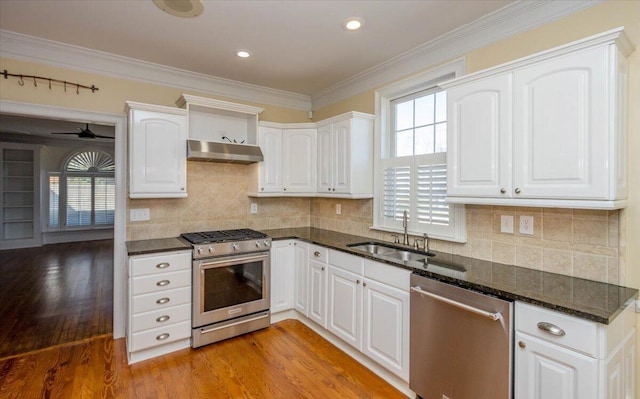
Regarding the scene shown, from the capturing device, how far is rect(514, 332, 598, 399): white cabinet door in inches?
53.8

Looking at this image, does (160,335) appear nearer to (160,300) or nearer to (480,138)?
(160,300)

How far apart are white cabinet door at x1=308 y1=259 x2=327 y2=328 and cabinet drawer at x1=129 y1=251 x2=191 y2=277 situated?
1131 millimetres

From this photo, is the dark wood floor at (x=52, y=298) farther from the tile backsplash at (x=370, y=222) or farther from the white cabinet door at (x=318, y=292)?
the white cabinet door at (x=318, y=292)

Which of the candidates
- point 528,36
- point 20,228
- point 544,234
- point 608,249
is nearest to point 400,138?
point 528,36

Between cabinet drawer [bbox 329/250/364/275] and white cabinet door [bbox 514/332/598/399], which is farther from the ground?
cabinet drawer [bbox 329/250/364/275]

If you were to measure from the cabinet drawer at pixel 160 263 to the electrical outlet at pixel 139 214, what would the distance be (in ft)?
2.15

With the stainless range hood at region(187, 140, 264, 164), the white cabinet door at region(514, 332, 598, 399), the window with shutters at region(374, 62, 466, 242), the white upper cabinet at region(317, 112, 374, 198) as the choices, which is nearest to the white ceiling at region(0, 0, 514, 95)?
the window with shutters at region(374, 62, 466, 242)

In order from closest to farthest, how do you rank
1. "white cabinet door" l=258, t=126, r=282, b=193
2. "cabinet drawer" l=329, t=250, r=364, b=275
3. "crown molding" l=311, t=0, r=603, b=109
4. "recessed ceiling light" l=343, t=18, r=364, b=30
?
1. "crown molding" l=311, t=0, r=603, b=109
2. "recessed ceiling light" l=343, t=18, r=364, b=30
3. "cabinet drawer" l=329, t=250, r=364, b=275
4. "white cabinet door" l=258, t=126, r=282, b=193

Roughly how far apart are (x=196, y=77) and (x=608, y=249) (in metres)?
3.67

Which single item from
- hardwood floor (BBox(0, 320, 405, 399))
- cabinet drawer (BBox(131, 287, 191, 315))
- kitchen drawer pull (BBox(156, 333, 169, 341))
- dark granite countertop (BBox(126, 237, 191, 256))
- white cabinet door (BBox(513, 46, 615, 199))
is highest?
white cabinet door (BBox(513, 46, 615, 199))

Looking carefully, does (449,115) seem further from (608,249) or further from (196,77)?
(196,77)

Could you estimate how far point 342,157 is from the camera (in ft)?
10.7

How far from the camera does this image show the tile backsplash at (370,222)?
1832mm

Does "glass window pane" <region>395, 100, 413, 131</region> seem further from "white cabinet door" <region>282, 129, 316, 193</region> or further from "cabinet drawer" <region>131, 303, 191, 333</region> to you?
"cabinet drawer" <region>131, 303, 191, 333</region>
